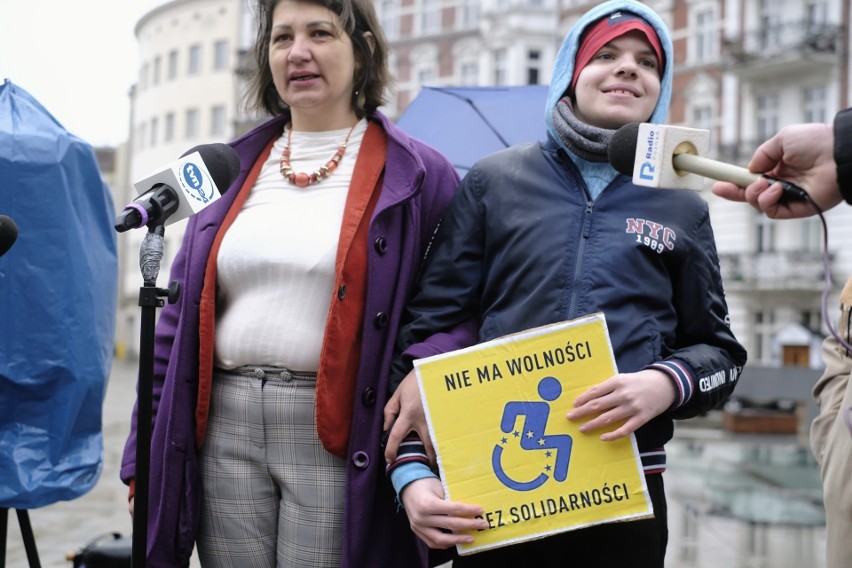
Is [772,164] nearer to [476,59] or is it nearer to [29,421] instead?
A: [29,421]

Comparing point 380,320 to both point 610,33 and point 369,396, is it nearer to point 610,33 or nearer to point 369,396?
point 369,396

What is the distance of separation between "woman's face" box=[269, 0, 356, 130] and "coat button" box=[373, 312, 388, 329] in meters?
0.62

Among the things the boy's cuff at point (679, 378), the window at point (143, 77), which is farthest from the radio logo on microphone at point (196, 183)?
the window at point (143, 77)

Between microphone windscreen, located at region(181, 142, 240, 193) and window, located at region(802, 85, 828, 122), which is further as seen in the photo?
window, located at region(802, 85, 828, 122)

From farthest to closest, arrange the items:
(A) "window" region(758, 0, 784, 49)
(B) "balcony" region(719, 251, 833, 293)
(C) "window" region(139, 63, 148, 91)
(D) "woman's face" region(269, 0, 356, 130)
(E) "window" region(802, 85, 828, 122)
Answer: (C) "window" region(139, 63, 148, 91)
(A) "window" region(758, 0, 784, 49)
(E) "window" region(802, 85, 828, 122)
(B) "balcony" region(719, 251, 833, 293)
(D) "woman's face" region(269, 0, 356, 130)

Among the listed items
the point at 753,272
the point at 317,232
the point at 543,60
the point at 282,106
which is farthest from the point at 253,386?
the point at 543,60

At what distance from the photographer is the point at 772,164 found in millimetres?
1506

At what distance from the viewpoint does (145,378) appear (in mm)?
1989

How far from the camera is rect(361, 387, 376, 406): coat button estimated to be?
2244 mm

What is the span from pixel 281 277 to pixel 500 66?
28863 millimetres

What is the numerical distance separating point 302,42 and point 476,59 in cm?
2940

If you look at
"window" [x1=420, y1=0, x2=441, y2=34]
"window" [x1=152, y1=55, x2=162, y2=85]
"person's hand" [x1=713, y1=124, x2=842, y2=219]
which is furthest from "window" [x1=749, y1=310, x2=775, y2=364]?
"window" [x1=152, y1=55, x2=162, y2=85]

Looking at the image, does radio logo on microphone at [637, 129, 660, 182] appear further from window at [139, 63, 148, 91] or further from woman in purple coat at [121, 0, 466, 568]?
window at [139, 63, 148, 91]

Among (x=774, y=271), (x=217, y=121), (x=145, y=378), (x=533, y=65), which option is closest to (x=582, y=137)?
(x=145, y=378)
